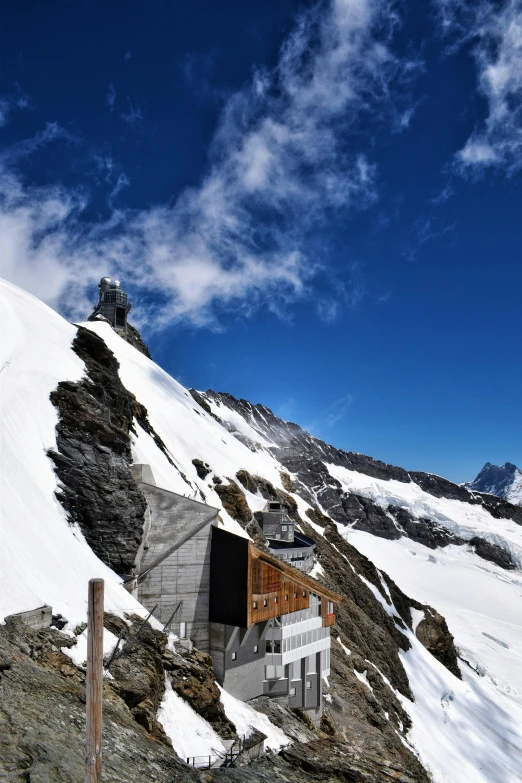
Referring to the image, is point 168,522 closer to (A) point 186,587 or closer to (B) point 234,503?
(A) point 186,587

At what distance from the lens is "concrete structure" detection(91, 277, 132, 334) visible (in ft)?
353

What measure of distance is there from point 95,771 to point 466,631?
13175 centimetres

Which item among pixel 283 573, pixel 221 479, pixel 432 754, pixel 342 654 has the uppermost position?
pixel 221 479

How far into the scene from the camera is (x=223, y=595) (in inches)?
1115

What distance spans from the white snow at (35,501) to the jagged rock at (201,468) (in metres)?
28.1

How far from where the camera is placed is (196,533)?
29297mm

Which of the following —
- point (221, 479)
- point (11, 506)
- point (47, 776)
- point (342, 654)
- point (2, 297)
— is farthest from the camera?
point (221, 479)

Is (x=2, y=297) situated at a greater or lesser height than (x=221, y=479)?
greater

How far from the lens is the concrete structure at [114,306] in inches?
4240

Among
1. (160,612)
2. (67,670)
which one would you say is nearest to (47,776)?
(67,670)

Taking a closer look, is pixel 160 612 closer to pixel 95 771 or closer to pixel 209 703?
pixel 209 703

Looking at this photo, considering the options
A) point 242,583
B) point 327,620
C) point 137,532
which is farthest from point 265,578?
point 327,620

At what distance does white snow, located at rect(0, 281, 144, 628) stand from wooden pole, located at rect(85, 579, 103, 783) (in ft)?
27.8

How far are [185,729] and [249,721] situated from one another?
25.7ft
